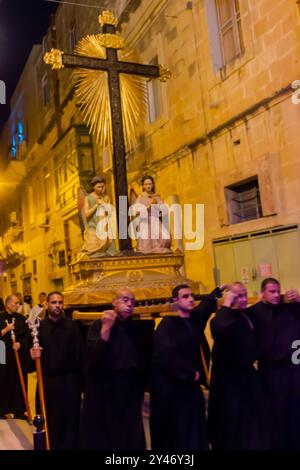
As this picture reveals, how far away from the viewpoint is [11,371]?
6.29 meters

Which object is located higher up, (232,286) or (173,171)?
(173,171)

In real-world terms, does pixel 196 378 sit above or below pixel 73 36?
below

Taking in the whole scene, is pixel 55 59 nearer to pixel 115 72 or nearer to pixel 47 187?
pixel 115 72

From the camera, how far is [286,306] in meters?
3.86

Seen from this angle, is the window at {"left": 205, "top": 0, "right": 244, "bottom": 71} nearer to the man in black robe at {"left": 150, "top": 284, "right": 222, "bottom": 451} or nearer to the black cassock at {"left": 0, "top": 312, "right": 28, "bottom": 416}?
the black cassock at {"left": 0, "top": 312, "right": 28, "bottom": 416}

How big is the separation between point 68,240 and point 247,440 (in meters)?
11.7

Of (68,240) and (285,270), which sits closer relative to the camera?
(285,270)

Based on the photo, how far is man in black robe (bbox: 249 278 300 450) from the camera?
11.9 feet

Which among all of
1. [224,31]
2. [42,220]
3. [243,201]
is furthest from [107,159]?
[42,220]

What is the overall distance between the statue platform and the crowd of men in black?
57.9 inches

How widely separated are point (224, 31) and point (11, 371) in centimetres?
674

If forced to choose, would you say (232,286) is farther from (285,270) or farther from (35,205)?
(35,205)

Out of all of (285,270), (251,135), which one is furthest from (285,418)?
(251,135)

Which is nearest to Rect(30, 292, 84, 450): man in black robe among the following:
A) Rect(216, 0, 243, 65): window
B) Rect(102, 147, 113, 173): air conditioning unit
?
Rect(216, 0, 243, 65): window
